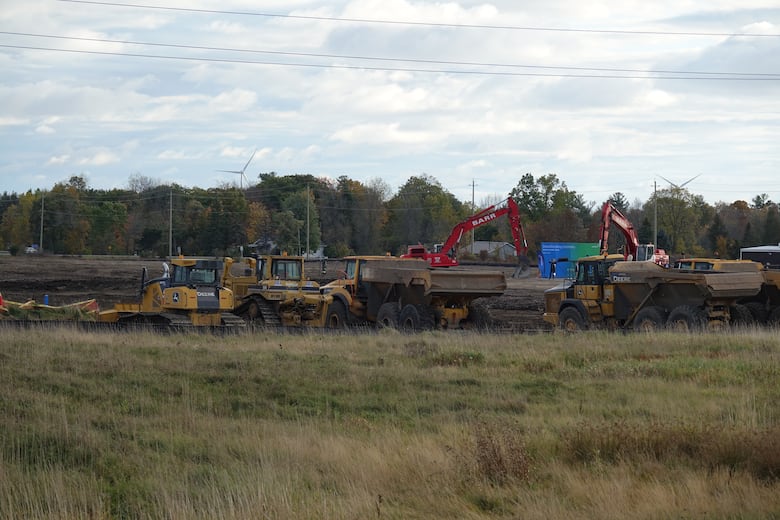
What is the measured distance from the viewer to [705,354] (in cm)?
2086

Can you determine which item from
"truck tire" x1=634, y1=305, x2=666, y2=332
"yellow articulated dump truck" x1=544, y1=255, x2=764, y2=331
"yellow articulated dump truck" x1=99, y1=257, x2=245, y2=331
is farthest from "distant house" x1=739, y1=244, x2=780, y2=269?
"yellow articulated dump truck" x1=99, y1=257, x2=245, y2=331

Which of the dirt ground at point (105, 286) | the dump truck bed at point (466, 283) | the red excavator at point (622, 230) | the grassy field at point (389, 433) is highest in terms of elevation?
the red excavator at point (622, 230)

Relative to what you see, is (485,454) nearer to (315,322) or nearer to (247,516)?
(247,516)

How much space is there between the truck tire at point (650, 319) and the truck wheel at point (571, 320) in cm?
206

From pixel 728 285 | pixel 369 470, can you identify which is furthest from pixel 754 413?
pixel 728 285

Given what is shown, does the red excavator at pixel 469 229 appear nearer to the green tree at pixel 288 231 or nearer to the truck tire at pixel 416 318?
the truck tire at pixel 416 318

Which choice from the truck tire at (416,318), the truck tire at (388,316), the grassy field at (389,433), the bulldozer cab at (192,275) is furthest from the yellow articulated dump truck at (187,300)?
the grassy field at (389,433)

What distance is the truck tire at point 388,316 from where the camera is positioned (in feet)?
97.6

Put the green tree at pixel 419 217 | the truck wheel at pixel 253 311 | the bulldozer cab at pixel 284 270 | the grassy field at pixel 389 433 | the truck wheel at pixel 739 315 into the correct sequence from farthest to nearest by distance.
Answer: the green tree at pixel 419 217 → the bulldozer cab at pixel 284 270 → the truck wheel at pixel 253 311 → the truck wheel at pixel 739 315 → the grassy field at pixel 389 433

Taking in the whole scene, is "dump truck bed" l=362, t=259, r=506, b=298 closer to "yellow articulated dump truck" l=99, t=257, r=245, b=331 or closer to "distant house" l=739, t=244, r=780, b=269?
"yellow articulated dump truck" l=99, t=257, r=245, b=331

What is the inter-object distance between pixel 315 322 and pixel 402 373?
14567mm

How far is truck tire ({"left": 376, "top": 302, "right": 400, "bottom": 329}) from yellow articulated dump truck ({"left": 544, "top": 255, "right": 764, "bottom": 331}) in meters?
5.45

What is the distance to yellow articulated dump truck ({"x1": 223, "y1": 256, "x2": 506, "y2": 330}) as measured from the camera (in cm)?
2898

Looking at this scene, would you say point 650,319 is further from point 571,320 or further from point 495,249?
point 495,249
